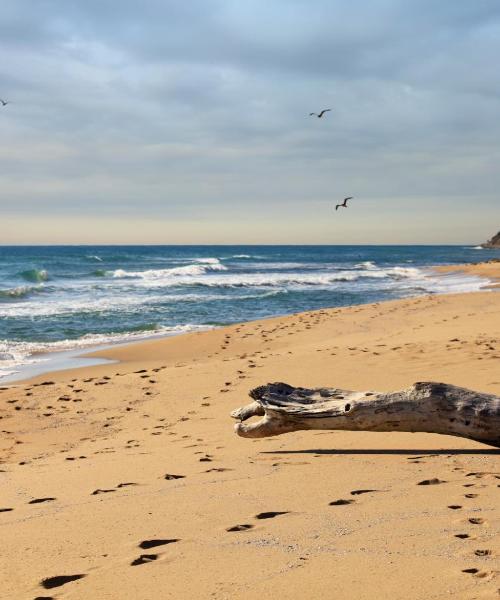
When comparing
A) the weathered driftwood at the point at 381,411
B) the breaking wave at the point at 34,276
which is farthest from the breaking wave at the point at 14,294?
the weathered driftwood at the point at 381,411

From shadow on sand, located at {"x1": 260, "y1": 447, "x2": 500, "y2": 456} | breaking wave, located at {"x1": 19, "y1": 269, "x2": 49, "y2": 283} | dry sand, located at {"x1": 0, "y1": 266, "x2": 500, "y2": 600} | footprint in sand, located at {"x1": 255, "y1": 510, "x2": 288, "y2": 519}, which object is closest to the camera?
dry sand, located at {"x1": 0, "y1": 266, "x2": 500, "y2": 600}

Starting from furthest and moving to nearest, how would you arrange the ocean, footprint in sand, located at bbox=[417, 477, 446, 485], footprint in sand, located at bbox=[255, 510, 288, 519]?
1. the ocean
2. footprint in sand, located at bbox=[417, 477, 446, 485]
3. footprint in sand, located at bbox=[255, 510, 288, 519]

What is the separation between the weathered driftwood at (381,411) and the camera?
5.55 m

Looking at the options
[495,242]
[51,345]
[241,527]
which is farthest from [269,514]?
[495,242]

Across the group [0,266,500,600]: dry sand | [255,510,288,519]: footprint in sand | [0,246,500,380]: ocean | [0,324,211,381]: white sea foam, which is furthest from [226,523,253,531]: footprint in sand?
[0,246,500,380]: ocean

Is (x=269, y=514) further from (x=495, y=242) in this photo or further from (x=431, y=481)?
(x=495, y=242)

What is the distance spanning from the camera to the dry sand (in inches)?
131

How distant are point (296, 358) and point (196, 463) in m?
6.53

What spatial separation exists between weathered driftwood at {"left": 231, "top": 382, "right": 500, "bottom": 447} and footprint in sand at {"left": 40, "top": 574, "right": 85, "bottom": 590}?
2.93 metres

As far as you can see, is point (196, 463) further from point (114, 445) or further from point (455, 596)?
point (455, 596)

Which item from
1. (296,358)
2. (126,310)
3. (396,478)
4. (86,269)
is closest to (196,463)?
(396,478)

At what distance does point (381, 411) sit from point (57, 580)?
3.19 metres

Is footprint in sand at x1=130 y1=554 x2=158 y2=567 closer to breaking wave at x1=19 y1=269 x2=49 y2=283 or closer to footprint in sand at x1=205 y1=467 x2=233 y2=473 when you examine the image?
footprint in sand at x1=205 y1=467 x2=233 y2=473

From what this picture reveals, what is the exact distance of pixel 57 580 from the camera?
3506mm
